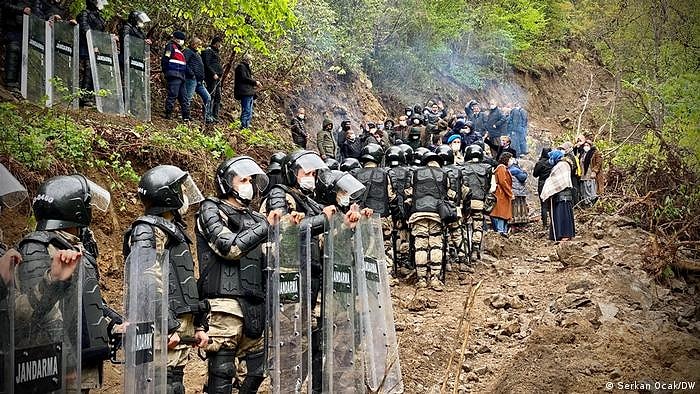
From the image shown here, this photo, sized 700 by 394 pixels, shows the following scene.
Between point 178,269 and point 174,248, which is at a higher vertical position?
point 174,248

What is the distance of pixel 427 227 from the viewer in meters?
10.4

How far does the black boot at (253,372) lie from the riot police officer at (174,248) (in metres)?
0.55

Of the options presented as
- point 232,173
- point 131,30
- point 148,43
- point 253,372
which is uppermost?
point 131,30

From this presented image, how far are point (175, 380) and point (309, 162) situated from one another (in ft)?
7.43

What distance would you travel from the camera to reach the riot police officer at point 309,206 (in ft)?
18.4

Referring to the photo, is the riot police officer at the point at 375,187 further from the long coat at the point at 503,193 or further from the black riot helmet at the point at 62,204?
the black riot helmet at the point at 62,204

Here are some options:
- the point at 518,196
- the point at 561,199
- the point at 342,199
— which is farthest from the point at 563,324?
the point at 518,196

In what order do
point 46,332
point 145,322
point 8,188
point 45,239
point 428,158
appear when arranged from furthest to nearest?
1. point 428,158
2. point 8,188
3. point 145,322
4. point 45,239
5. point 46,332

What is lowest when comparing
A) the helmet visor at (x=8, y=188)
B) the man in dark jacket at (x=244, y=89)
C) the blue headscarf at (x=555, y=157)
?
the helmet visor at (x=8, y=188)

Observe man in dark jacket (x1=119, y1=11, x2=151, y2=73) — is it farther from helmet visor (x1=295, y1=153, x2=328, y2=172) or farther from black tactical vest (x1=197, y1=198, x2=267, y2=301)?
black tactical vest (x1=197, y1=198, x2=267, y2=301)

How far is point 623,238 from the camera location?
1118 centimetres

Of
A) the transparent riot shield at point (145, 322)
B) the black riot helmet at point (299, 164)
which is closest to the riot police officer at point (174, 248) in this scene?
the transparent riot shield at point (145, 322)

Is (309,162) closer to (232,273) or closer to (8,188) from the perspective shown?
(232,273)

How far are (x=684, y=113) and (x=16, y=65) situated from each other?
887cm
